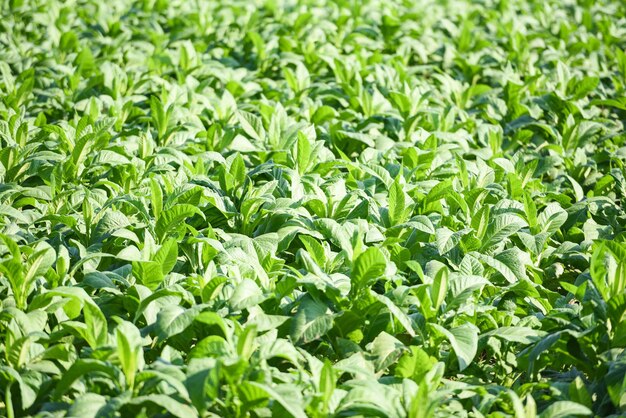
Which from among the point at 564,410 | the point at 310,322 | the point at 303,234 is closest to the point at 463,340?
the point at 564,410

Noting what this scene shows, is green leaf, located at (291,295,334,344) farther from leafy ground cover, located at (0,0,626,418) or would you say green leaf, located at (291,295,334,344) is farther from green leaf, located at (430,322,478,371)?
green leaf, located at (430,322,478,371)

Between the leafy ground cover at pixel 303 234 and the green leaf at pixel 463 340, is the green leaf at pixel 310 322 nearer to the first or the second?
the leafy ground cover at pixel 303 234

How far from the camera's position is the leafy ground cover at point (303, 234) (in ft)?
8.25

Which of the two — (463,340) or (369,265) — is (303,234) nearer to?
(369,265)

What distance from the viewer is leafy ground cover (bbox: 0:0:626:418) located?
2.52 m

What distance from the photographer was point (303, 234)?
345 centimetres

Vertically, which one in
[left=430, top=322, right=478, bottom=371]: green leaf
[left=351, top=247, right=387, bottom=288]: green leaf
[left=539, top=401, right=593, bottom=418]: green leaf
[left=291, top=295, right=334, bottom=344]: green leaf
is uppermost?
[left=351, top=247, right=387, bottom=288]: green leaf

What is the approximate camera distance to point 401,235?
3.45 metres

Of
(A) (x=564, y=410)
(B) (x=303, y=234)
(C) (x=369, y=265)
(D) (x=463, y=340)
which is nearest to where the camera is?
(A) (x=564, y=410)

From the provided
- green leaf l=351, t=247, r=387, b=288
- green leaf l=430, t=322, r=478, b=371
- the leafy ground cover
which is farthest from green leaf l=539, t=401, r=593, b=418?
green leaf l=351, t=247, r=387, b=288

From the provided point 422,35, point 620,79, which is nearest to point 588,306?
point 620,79

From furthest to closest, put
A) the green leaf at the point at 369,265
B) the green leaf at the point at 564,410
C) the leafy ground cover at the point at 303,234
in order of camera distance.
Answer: the green leaf at the point at 369,265, the leafy ground cover at the point at 303,234, the green leaf at the point at 564,410

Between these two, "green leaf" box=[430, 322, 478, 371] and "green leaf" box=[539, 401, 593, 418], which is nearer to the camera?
"green leaf" box=[539, 401, 593, 418]

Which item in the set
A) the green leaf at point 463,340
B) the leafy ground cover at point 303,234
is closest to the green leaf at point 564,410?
the leafy ground cover at point 303,234
